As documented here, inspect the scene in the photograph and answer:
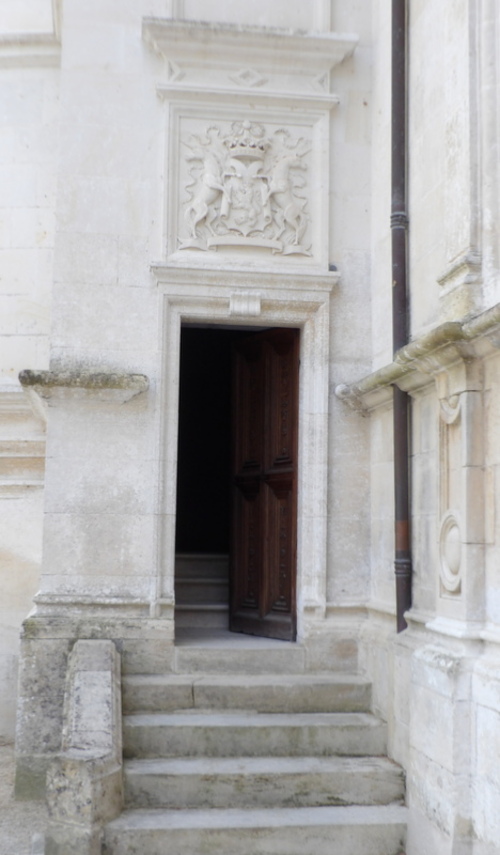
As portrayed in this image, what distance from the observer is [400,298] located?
17.1ft

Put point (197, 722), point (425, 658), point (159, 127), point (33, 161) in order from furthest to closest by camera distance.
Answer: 1. point (33, 161)
2. point (159, 127)
3. point (197, 722)
4. point (425, 658)

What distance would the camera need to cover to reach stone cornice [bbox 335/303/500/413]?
3.84 metres

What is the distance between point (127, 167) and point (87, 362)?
4.21 ft

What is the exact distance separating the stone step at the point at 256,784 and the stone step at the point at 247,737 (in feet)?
0.48

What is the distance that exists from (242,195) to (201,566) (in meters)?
3.19

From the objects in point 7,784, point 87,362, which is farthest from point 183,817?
point 87,362

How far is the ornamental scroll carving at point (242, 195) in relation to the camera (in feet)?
19.1

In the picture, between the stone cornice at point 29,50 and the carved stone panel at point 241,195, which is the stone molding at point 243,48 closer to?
the carved stone panel at point 241,195

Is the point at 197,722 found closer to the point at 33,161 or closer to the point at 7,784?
the point at 7,784

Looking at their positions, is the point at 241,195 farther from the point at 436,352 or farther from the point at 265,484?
the point at 436,352

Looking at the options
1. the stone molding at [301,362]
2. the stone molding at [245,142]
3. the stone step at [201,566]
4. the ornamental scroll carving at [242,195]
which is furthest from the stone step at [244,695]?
the ornamental scroll carving at [242,195]

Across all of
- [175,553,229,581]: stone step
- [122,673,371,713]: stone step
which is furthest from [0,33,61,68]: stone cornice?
[122,673,371,713]: stone step

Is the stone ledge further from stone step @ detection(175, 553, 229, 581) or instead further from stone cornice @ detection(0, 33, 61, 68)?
stone cornice @ detection(0, 33, 61, 68)

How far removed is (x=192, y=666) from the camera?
5508 mm
